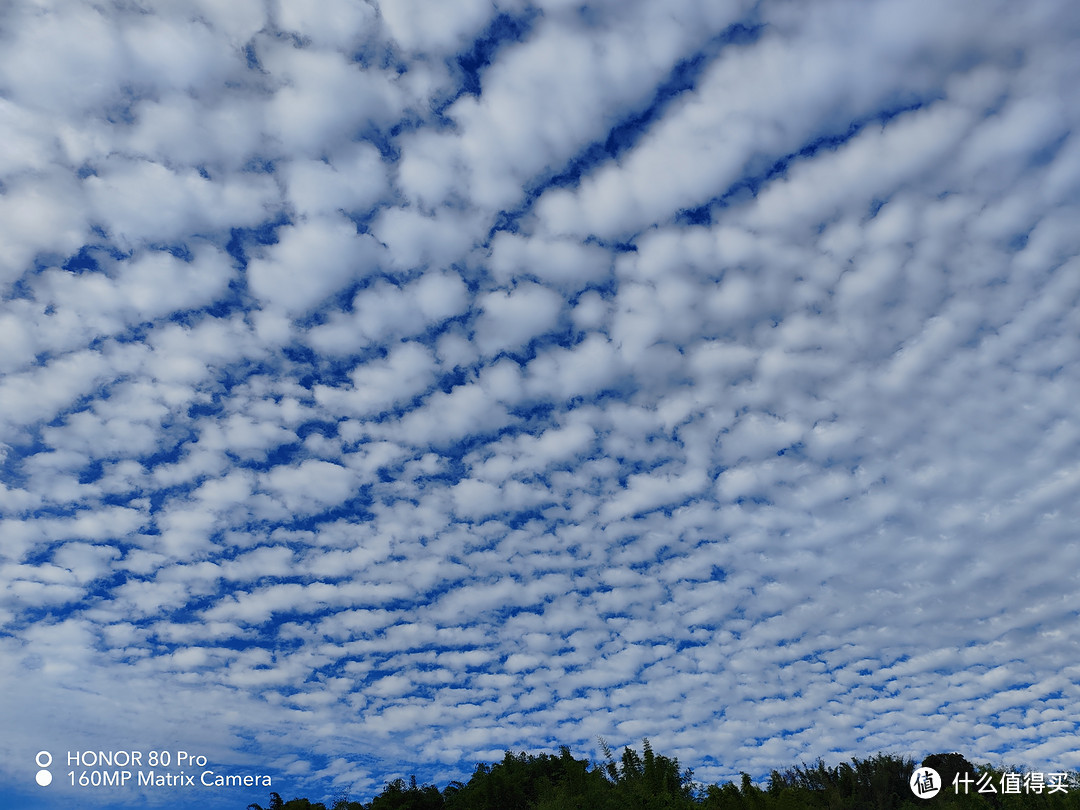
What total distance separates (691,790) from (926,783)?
13840mm

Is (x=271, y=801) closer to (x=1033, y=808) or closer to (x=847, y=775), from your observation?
(x=847, y=775)

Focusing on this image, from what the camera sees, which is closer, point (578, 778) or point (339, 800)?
point (578, 778)

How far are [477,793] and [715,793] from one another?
15204 millimetres

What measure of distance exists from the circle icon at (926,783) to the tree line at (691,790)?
317 millimetres

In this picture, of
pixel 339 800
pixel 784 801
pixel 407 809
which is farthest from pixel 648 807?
pixel 339 800

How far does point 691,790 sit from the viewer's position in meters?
40.1

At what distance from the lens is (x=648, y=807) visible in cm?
3681

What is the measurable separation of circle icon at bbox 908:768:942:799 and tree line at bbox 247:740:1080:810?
32 centimetres

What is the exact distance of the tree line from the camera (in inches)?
1438

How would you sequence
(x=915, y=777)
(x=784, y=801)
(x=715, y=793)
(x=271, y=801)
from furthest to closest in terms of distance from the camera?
(x=271, y=801) < (x=915, y=777) < (x=715, y=793) < (x=784, y=801)

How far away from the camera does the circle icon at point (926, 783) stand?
132 ft

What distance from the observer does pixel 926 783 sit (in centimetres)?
4175

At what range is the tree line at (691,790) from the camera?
36531mm

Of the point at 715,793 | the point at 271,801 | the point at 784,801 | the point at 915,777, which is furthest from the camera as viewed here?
the point at 271,801
